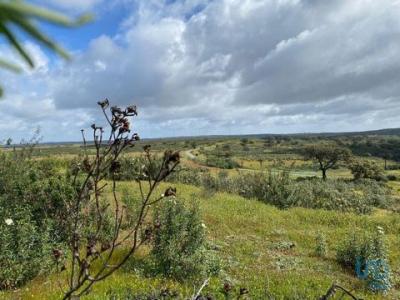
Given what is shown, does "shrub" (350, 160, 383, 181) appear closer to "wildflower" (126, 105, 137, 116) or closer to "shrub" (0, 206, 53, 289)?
"shrub" (0, 206, 53, 289)

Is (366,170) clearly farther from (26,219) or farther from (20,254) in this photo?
(20,254)

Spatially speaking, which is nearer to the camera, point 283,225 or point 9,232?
point 9,232

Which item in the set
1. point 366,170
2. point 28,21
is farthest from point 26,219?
point 366,170

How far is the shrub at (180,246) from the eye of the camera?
8359mm

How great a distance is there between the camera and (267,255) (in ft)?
38.3

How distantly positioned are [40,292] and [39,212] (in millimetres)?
4512

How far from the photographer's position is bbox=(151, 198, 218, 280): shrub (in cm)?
836

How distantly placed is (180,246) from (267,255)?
11.8ft

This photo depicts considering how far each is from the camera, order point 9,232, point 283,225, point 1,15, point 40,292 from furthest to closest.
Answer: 1. point 283,225
2. point 9,232
3. point 40,292
4. point 1,15

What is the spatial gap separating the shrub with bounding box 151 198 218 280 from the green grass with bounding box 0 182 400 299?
1.71ft

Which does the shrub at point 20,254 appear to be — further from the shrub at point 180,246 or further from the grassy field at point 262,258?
the shrub at point 180,246

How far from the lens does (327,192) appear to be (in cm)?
2458

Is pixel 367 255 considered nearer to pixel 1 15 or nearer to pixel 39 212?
pixel 39 212

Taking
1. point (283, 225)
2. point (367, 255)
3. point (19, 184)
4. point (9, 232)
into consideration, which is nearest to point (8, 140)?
point (19, 184)
